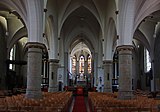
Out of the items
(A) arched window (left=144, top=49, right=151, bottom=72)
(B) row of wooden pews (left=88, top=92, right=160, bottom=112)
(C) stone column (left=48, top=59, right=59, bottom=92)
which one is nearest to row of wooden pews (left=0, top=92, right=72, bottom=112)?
(B) row of wooden pews (left=88, top=92, right=160, bottom=112)

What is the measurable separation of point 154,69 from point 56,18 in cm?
1502

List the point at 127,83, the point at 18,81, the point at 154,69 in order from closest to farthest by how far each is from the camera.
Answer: the point at 127,83 → the point at 154,69 → the point at 18,81

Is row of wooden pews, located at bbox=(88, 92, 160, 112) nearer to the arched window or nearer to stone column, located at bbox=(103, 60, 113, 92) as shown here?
stone column, located at bbox=(103, 60, 113, 92)

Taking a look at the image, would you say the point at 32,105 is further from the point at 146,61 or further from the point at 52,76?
the point at 146,61

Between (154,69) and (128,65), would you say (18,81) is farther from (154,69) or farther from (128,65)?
(128,65)

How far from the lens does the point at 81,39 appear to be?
45.9 m

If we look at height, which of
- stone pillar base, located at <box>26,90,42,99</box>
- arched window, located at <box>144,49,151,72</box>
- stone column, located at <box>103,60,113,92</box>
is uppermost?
arched window, located at <box>144,49,151,72</box>

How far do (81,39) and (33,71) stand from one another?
30.6m

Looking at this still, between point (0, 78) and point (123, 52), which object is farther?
point (0, 78)

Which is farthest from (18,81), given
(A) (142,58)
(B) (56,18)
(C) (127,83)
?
(C) (127,83)

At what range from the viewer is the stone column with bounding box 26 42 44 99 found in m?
15.7

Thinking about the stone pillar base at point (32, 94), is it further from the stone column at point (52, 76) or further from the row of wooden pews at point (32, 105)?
the stone column at point (52, 76)

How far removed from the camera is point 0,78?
93.5 ft

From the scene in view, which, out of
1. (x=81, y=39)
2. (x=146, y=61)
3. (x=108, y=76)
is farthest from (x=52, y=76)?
(x=81, y=39)
